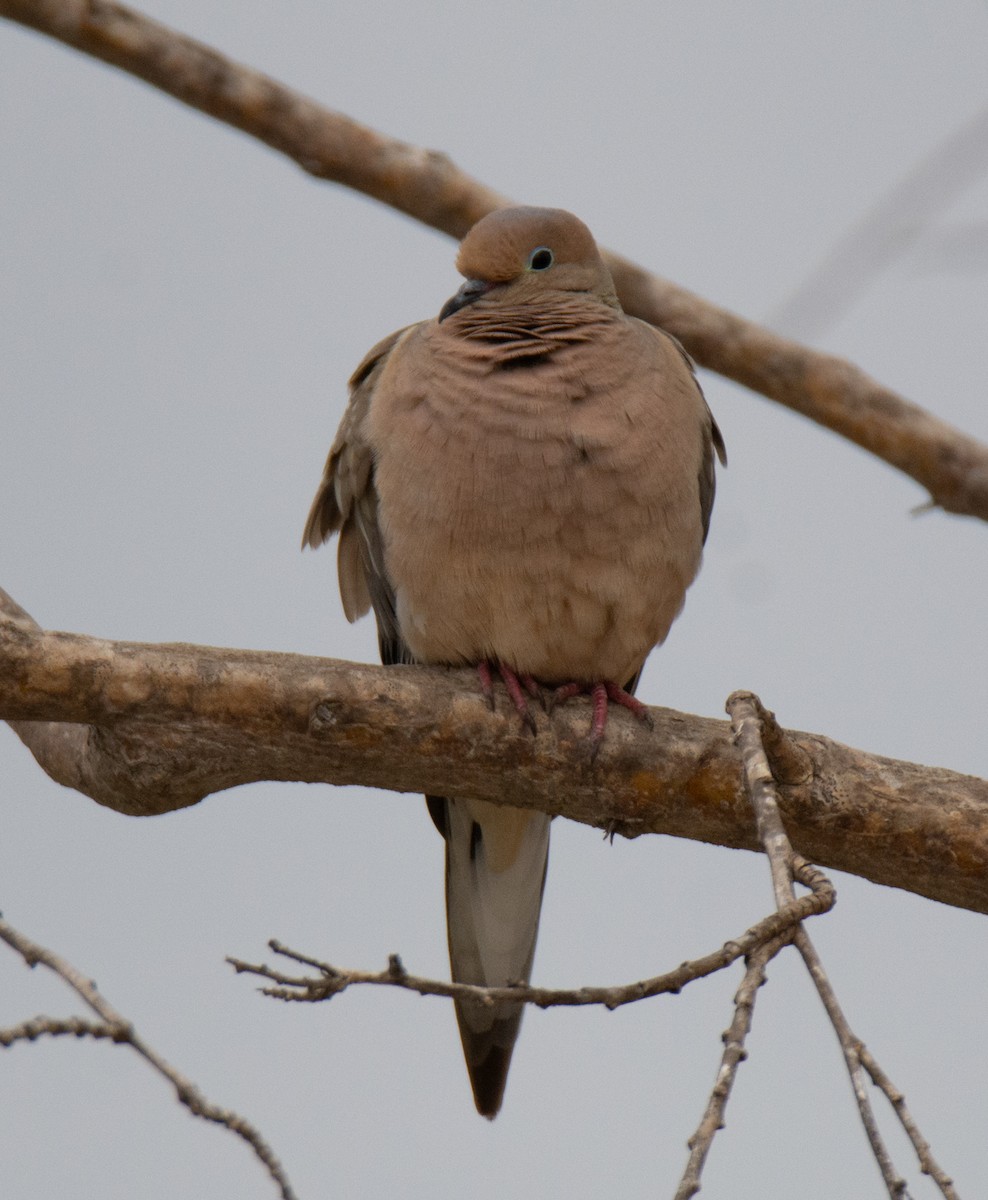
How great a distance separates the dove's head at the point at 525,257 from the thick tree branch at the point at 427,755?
3.67ft

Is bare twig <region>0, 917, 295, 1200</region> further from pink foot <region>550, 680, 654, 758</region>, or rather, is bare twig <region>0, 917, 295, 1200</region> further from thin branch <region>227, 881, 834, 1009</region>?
pink foot <region>550, 680, 654, 758</region>

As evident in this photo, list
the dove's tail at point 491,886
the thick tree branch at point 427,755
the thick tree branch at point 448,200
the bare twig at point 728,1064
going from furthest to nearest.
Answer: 1. the thick tree branch at point 448,200
2. the dove's tail at point 491,886
3. the thick tree branch at point 427,755
4. the bare twig at point 728,1064

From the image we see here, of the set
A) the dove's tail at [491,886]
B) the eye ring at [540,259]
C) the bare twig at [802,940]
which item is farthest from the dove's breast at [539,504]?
the bare twig at [802,940]

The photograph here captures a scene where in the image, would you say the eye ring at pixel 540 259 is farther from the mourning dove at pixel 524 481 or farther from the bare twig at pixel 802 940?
the bare twig at pixel 802 940

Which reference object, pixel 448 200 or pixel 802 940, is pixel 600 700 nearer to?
pixel 802 940

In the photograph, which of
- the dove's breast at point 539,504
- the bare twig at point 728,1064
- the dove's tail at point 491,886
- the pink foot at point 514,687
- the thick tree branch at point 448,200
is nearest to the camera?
the bare twig at point 728,1064

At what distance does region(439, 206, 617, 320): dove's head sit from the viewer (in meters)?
3.77

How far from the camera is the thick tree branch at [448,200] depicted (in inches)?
168

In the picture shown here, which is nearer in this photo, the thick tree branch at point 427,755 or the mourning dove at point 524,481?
the thick tree branch at point 427,755

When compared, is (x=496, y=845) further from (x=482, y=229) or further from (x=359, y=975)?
(x=359, y=975)

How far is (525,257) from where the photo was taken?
3.81 meters

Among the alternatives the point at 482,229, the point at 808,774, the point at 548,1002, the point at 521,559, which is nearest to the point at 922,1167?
the point at 548,1002

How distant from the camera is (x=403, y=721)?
9.39 feet

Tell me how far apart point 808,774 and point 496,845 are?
1229 mm
